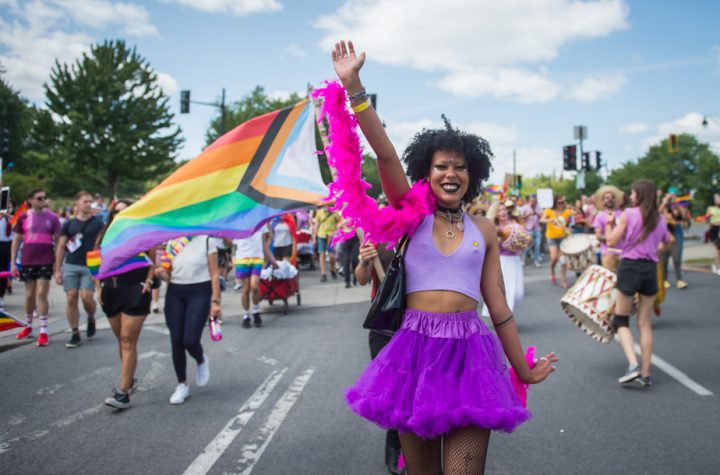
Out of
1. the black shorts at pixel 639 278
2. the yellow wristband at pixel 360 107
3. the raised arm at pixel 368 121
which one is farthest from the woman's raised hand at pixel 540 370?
the black shorts at pixel 639 278

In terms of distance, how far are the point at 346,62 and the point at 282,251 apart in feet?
33.0

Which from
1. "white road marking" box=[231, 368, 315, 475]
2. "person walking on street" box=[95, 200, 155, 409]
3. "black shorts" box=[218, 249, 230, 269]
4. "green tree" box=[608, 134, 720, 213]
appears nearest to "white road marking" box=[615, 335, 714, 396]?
"white road marking" box=[231, 368, 315, 475]

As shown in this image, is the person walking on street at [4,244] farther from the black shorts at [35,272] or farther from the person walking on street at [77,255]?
the person walking on street at [77,255]

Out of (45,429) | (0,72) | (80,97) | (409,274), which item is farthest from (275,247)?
(0,72)

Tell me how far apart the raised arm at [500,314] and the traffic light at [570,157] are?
2671 centimetres

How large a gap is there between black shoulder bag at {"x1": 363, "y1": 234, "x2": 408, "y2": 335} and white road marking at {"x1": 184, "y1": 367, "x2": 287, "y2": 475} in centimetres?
190

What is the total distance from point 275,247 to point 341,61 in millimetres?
10111

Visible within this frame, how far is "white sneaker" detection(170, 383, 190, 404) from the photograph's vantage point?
17.7 ft

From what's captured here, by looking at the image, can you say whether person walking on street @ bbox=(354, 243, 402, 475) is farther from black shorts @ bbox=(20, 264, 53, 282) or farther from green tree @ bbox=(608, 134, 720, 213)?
green tree @ bbox=(608, 134, 720, 213)

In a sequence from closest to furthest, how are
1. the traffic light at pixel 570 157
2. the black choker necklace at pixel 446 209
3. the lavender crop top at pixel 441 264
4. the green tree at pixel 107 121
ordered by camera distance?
the lavender crop top at pixel 441 264 → the black choker necklace at pixel 446 209 → the traffic light at pixel 570 157 → the green tree at pixel 107 121

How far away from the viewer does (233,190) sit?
19.3ft

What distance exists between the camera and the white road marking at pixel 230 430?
400 centimetres

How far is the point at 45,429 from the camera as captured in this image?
187 inches

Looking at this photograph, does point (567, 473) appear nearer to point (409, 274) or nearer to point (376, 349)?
point (376, 349)
